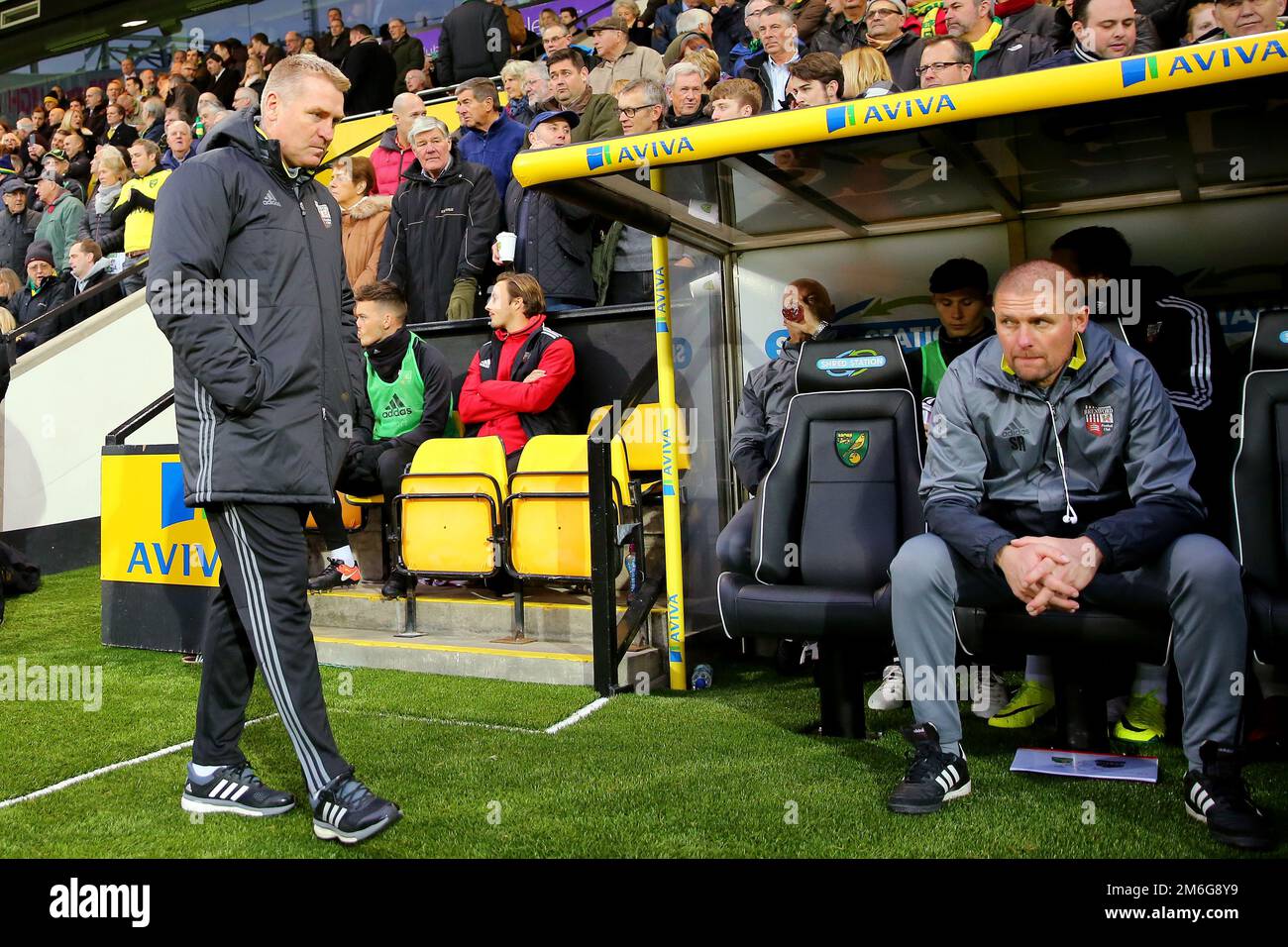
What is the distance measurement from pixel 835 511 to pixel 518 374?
2.56 meters

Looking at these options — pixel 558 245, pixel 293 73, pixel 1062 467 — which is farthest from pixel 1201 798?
pixel 558 245

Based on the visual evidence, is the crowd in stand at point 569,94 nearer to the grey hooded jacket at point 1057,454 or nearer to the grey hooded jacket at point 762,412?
the grey hooded jacket at point 1057,454

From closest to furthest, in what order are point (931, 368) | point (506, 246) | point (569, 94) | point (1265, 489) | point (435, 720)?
point (1265, 489) < point (435, 720) < point (931, 368) < point (506, 246) < point (569, 94)

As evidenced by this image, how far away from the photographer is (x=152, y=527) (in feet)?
19.4

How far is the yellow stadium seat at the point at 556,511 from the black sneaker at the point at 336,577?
3.52ft

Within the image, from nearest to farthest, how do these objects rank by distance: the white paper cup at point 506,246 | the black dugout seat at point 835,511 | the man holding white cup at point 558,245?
the black dugout seat at point 835,511
the man holding white cup at point 558,245
the white paper cup at point 506,246

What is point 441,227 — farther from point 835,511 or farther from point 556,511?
point 835,511

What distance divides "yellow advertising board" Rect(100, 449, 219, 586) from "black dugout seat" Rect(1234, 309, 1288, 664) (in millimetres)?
4514

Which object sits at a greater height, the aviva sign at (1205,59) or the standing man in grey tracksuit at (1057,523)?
the aviva sign at (1205,59)

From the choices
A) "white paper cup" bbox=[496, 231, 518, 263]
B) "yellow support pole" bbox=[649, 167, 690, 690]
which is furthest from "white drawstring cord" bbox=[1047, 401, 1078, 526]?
"white paper cup" bbox=[496, 231, 518, 263]

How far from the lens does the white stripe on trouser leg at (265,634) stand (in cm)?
312

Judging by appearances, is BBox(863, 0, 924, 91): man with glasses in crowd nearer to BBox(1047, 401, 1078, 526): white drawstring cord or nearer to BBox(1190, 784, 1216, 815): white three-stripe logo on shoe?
BBox(1047, 401, 1078, 526): white drawstring cord

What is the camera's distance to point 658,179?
4426mm

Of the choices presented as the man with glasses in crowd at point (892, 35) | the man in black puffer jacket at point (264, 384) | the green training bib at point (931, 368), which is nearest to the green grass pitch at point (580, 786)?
the man in black puffer jacket at point (264, 384)
